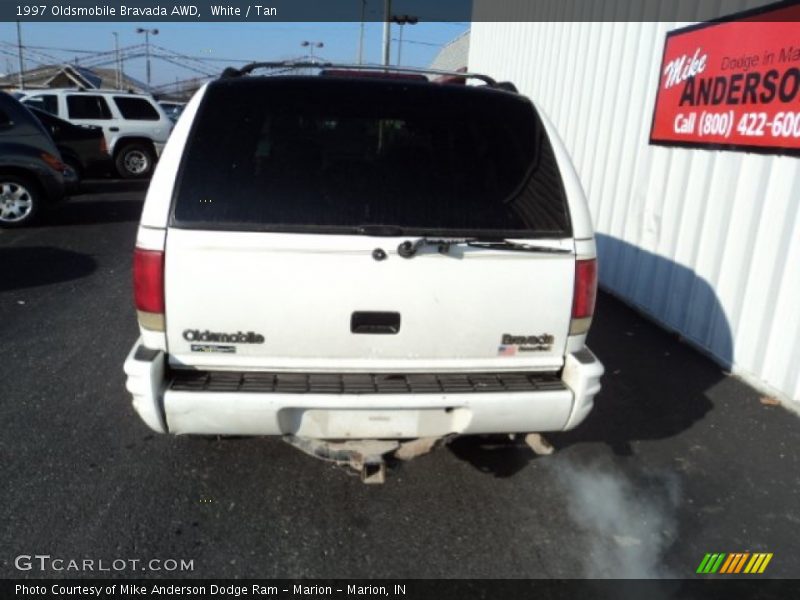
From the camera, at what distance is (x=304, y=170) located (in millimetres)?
2887

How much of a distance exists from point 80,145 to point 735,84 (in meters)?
13.7

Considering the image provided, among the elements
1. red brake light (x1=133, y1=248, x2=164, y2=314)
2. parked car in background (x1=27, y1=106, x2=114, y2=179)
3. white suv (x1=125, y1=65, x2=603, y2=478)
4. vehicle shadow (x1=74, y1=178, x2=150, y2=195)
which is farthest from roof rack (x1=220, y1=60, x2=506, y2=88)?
vehicle shadow (x1=74, y1=178, x2=150, y2=195)

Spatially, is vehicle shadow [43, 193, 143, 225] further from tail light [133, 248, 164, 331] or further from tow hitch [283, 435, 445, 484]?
tow hitch [283, 435, 445, 484]

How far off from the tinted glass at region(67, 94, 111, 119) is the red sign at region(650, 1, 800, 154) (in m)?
13.8

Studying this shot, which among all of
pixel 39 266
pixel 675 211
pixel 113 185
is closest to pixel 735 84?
A: pixel 675 211

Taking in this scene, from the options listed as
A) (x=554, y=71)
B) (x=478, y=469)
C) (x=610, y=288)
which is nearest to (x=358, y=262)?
(x=478, y=469)

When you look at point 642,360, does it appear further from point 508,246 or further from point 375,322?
point 375,322

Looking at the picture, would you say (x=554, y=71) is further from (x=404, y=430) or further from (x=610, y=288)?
(x=404, y=430)

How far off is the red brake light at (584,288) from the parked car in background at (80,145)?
12.8 metres

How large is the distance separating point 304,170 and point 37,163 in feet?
26.3

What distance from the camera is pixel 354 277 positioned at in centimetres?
270

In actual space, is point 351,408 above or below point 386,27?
below

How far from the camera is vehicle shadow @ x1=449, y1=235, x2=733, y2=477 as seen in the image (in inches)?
151

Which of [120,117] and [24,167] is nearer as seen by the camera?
[24,167]
